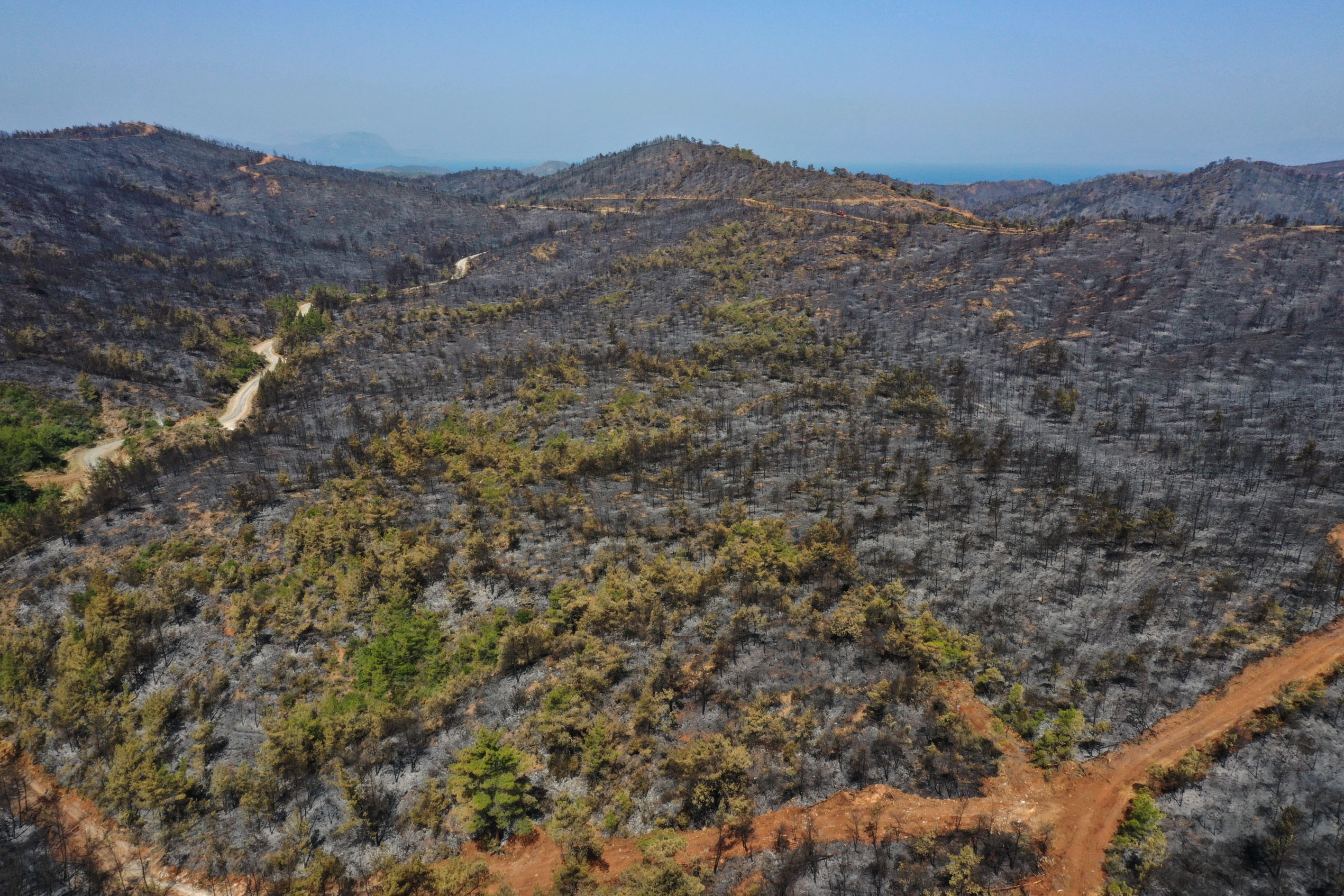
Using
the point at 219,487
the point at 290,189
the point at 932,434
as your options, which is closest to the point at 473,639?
the point at 219,487

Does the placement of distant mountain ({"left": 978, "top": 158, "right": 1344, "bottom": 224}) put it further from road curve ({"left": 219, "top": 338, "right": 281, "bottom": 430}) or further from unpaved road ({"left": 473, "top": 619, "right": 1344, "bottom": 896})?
road curve ({"left": 219, "top": 338, "right": 281, "bottom": 430})

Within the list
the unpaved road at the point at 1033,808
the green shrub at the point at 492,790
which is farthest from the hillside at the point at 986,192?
the green shrub at the point at 492,790

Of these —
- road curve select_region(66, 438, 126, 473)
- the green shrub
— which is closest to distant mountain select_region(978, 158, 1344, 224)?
the green shrub

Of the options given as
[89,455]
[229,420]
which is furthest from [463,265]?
[89,455]

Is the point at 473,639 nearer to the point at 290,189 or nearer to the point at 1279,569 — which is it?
the point at 1279,569

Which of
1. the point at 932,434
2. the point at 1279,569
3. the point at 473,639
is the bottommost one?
the point at 473,639

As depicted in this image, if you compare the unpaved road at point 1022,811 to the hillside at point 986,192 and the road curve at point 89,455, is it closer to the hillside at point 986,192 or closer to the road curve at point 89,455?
the road curve at point 89,455

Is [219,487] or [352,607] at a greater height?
[219,487]

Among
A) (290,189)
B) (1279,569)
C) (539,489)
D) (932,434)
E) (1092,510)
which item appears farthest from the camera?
(290,189)
